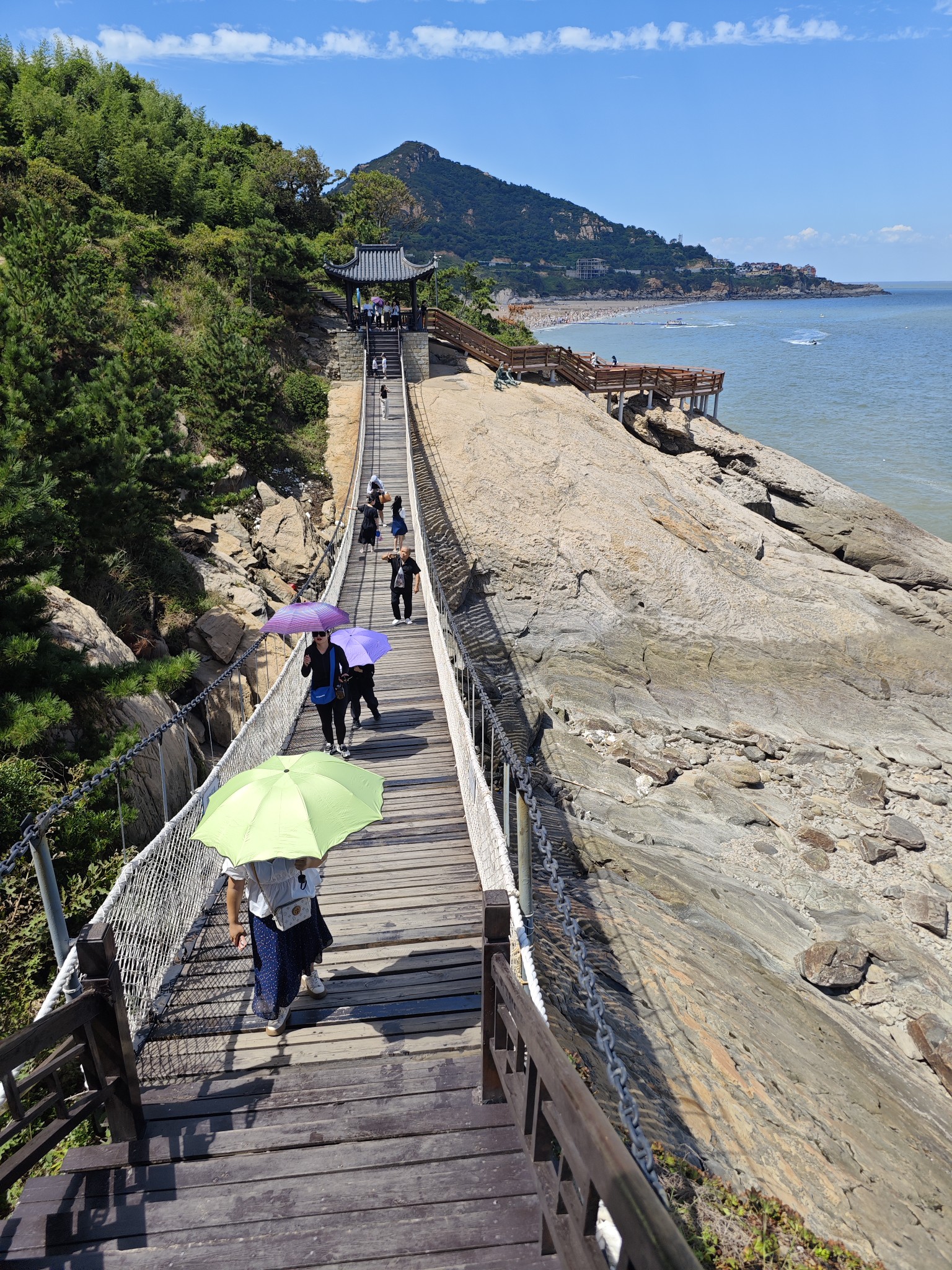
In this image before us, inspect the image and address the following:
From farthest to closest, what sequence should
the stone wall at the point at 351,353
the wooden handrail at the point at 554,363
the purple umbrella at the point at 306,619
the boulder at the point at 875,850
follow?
1. the wooden handrail at the point at 554,363
2. the stone wall at the point at 351,353
3. the boulder at the point at 875,850
4. the purple umbrella at the point at 306,619

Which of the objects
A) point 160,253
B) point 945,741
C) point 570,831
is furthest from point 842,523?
point 160,253

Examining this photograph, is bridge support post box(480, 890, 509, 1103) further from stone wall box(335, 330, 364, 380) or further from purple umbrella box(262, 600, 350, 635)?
stone wall box(335, 330, 364, 380)

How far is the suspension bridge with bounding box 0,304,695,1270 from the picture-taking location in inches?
121

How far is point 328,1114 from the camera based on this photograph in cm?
401

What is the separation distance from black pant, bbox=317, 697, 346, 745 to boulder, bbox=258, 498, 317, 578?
11.2 meters

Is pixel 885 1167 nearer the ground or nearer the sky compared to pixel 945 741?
nearer the sky

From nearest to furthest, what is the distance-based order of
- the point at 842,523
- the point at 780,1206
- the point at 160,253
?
the point at 780,1206 < the point at 842,523 < the point at 160,253

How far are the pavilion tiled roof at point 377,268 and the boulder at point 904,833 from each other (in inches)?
943

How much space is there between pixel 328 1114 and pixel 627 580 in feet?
53.1

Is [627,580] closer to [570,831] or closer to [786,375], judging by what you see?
[570,831]

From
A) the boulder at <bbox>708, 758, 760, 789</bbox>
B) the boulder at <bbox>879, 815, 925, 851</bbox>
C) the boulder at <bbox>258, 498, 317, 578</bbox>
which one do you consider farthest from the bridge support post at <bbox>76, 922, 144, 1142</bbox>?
the boulder at <bbox>258, 498, 317, 578</bbox>

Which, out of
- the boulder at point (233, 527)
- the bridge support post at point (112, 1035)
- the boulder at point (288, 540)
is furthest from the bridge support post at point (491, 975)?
the boulder at point (233, 527)

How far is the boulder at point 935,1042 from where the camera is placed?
9305mm

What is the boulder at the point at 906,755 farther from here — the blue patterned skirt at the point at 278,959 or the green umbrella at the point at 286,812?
the blue patterned skirt at the point at 278,959
